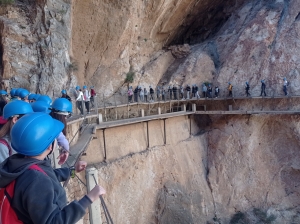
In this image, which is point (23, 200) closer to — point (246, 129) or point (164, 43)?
point (246, 129)

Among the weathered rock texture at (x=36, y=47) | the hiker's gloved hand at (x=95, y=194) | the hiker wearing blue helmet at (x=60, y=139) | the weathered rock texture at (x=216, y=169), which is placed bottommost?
the weathered rock texture at (x=216, y=169)

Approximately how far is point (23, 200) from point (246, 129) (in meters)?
17.1

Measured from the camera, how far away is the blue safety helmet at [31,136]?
1.96m

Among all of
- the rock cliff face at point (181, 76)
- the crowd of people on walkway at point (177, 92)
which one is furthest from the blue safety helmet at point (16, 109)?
the crowd of people on walkway at point (177, 92)

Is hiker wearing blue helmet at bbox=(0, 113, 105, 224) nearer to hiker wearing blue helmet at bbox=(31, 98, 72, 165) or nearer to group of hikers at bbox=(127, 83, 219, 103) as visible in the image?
hiker wearing blue helmet at bbox=(31, 98, 72, 165)

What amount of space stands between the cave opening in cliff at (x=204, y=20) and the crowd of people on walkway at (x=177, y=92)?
5.81 meters

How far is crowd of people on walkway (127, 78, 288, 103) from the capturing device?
→ 17094 millimetres

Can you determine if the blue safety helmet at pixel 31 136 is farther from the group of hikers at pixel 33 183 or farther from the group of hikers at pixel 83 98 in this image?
the group of hikers at pixel 83 98

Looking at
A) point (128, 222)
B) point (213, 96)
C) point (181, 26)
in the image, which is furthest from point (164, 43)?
point (128, 222)

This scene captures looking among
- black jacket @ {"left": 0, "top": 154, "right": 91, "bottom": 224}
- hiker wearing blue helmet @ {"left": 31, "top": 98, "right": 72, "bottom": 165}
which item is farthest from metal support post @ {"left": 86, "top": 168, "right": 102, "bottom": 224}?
black jacket @ {"left": 0, "top": 154, "right": 91, "bottom": 224}

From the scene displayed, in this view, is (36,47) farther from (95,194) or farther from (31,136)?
(95,194)

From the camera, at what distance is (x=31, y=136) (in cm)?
197

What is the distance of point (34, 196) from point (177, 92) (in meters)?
16.5

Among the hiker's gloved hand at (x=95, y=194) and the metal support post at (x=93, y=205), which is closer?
the hiker's gloved hand at (x=95, y=194)
